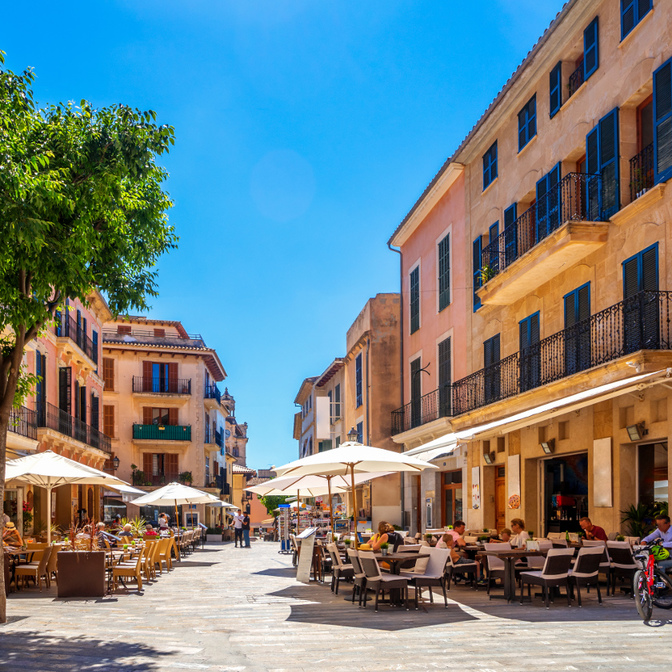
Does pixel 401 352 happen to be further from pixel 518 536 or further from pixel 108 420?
pixel 108 420

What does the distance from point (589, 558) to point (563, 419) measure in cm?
708

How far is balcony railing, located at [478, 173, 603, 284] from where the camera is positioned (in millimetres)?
17562

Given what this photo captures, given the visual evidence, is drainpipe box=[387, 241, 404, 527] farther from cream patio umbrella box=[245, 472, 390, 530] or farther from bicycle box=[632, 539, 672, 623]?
bicycle box=[632, 539, 672, 623]

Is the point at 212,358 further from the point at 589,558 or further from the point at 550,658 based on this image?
the point at 550,658

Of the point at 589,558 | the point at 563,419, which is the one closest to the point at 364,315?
the point at 563,419

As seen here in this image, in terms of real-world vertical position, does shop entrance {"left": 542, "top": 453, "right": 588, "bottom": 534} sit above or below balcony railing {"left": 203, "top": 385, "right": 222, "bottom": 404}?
below

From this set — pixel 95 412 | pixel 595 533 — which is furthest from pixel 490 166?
pixel 95 412

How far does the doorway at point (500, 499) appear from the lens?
75.9 feet

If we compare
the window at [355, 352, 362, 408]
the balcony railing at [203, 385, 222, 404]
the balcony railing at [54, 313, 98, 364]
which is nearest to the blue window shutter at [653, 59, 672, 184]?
the balcony railing at [54, 313, 98, 364]

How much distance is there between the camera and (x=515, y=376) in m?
21.3

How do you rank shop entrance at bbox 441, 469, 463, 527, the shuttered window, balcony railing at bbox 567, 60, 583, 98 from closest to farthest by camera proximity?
balcony railing at bbox 567, 60, 583, 98 < shop entrance at bbox 441, 469, 463, 527 < the shuttered window

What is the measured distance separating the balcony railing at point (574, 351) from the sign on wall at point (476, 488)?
175 centimetres

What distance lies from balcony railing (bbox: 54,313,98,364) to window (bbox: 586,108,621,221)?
2141cm

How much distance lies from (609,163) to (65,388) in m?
24.0
